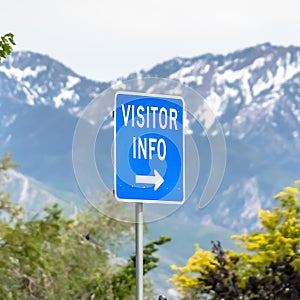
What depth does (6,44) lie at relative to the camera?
634cm

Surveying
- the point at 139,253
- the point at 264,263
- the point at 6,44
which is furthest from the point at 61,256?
the point at 139,253

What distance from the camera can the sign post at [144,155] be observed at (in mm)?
3941

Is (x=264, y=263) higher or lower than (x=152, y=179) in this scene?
higher

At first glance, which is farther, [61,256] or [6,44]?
[61,256]

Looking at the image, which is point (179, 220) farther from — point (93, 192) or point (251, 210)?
point (93, 192)

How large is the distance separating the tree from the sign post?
64.9ft

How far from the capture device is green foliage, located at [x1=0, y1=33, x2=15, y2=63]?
629cm

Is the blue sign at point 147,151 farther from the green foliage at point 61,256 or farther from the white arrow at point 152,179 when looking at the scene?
the green foliage at point 61,256

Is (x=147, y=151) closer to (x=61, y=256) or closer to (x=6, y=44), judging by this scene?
(x=6, y=44)

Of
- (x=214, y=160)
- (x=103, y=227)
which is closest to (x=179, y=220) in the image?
(x=103, y=227)

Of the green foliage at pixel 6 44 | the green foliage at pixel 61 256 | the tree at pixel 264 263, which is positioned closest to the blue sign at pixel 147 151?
the green foliage at pixel 6 44

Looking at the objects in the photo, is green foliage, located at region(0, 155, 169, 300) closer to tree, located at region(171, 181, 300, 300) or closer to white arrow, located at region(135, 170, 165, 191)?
tree, located at region(171, 181, 300, 300)

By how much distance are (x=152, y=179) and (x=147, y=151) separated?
3.6 inches

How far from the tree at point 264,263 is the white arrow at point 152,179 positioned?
19795mm
